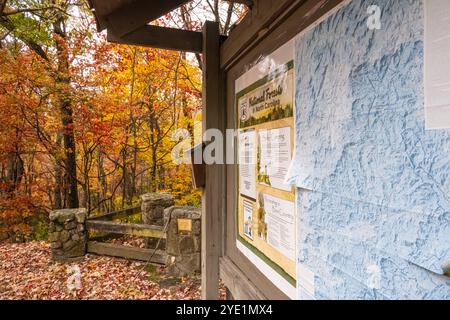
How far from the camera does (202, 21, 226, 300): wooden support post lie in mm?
2082

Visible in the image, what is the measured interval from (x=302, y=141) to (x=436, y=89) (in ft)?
1.67

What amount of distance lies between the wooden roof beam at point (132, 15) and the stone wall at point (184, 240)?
3.31m

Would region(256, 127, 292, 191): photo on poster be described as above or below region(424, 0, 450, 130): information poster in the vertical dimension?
below

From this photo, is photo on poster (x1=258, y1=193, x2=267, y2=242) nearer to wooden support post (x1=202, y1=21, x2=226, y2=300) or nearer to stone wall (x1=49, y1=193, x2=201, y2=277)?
wooden support post (x1=202, y1=21, x2=226, y2=300)


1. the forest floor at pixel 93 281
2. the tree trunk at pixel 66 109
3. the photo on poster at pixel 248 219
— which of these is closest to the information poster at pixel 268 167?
the photo on poster at pixel 248 219

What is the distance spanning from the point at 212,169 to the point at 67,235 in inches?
187

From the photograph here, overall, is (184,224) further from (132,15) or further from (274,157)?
(274,157)

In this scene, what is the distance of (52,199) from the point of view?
9641 mm

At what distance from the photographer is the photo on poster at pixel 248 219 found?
1.63 m

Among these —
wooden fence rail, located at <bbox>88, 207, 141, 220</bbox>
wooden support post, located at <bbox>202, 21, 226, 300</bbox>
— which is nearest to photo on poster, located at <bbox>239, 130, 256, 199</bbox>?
wooden support post, located at <bbox>202, 21, 226, 300</bbox>

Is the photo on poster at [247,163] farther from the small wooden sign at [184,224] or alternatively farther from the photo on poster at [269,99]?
the small wooden sign at [184,224]

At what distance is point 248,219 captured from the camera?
1662 millimetres
